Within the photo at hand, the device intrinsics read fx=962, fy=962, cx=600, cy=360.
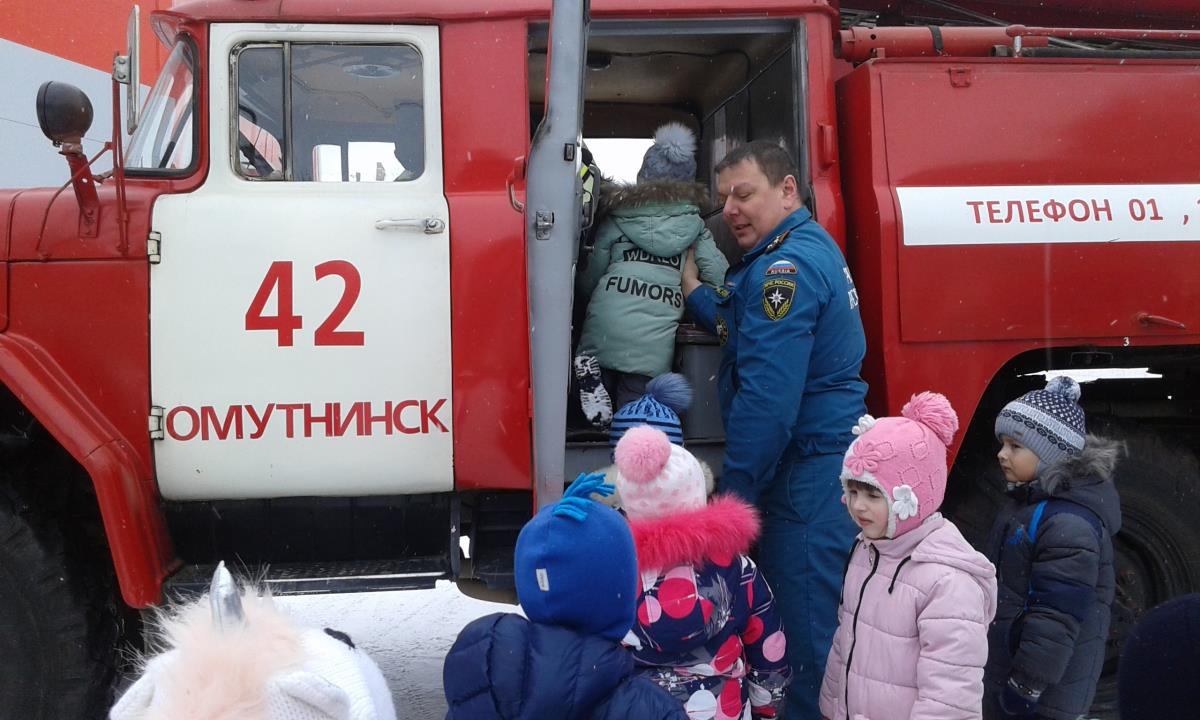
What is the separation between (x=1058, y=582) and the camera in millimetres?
2580

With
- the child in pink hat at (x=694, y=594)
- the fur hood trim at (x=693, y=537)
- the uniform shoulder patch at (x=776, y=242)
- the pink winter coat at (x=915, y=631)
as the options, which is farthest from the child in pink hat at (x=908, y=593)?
the uniform shoulder patch at (x=776, y=242)

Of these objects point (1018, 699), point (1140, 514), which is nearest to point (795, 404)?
point (1018, 699)

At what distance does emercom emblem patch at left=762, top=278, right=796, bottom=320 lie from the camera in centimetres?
285

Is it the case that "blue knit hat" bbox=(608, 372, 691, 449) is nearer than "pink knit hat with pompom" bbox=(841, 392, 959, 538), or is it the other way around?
"pink knit hat with pompom" bbox=(841, 392, 959, 538)

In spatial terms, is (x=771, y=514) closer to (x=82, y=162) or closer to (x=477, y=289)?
(x=477, y=289)

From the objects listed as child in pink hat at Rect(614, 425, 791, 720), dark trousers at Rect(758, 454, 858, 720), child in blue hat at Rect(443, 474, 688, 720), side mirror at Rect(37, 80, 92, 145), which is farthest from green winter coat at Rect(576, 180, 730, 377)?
child in blue hat at Rect(443, 474, 688, 720)

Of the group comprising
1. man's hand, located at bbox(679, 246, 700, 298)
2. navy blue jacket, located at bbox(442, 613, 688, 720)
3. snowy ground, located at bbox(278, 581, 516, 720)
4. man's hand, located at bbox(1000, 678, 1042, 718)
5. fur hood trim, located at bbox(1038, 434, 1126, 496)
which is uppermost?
man's hand, located at bbox(679, 246, 700, 298)

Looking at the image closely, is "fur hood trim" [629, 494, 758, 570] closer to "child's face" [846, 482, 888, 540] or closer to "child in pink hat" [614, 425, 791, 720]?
"child in pink hat" [614, 425, 791, 720]

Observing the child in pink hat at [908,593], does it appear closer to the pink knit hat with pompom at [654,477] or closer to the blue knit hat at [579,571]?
the pink knit hat with pompom at [654,477]

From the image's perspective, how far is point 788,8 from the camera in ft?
11.0

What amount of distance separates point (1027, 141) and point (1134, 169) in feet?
1.30

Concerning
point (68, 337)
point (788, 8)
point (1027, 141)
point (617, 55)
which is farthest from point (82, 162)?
point (1027, 141)

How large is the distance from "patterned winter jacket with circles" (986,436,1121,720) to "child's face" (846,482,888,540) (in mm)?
570

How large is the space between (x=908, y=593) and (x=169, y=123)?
281 centimetres
